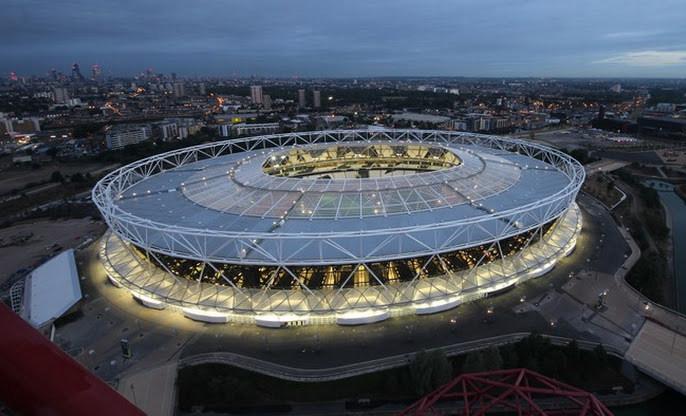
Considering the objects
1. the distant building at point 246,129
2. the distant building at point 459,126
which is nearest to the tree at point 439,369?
the distant building at point 246,129

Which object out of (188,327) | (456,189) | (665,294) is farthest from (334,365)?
(665,294)

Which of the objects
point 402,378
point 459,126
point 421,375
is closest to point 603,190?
point 421,375

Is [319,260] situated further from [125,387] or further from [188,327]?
→ [125,387]

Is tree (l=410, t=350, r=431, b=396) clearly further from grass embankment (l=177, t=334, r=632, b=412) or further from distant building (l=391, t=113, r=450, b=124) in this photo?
distant building (l=391, t=113, r=450, b=124)

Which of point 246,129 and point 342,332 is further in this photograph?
point 246,129

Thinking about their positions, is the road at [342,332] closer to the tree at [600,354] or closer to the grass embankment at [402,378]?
the grass embankment at [402,378]

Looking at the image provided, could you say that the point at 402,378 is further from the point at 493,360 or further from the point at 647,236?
the point at 647,236
